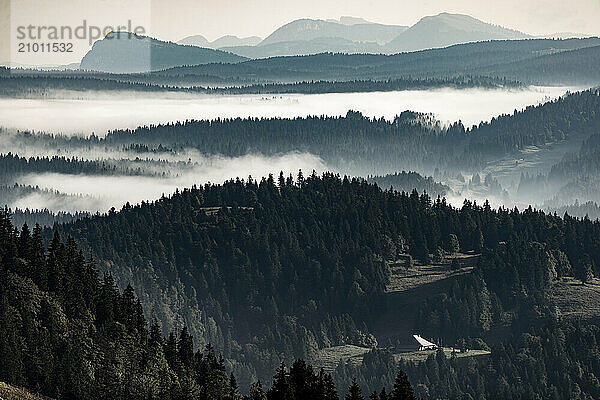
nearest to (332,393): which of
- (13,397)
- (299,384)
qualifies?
(299,384)

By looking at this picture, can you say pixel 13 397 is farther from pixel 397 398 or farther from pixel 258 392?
pixel 397 398

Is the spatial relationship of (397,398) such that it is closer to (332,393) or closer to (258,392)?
(332,393)

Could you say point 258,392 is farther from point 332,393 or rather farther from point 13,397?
point 13,397

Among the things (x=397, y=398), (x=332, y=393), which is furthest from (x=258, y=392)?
(x=397, y=398)

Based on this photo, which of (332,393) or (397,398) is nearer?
(397,398)

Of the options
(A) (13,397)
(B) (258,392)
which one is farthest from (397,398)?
(A) (13,397)

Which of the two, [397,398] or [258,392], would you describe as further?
[258,392]
